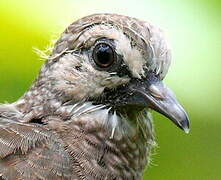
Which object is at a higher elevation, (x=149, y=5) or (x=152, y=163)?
(x=149, y=5)

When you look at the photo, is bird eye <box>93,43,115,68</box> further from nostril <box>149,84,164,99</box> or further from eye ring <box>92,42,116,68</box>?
nostril <box>149,84,164,99</box>

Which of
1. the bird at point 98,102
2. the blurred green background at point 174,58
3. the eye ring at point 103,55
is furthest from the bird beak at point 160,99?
the blurred green background at point 174,58

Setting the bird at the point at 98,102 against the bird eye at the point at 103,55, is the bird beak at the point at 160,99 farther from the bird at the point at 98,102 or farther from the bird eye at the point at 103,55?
the bird eye at the point at 103,55

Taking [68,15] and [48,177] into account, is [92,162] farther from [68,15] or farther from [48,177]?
[68,15]

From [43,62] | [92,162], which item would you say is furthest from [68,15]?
[92,162]

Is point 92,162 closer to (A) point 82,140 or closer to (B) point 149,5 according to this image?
(A) point 82,140

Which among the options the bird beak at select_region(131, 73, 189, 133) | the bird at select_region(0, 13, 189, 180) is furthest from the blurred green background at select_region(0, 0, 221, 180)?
the bird beak at select_region(131, 73, 189, 133)

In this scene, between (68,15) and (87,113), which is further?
(68,15)

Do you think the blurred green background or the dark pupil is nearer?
the dark pupil
